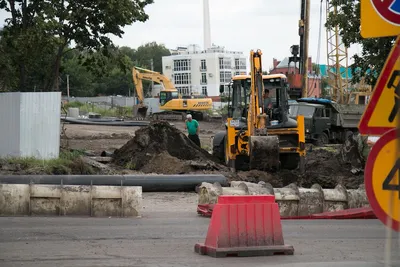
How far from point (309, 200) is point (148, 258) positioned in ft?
19.8

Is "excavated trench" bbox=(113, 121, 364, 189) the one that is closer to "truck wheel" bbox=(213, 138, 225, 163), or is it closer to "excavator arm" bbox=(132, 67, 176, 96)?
"truck wheel" bbox=(213, 138, 225, 163)

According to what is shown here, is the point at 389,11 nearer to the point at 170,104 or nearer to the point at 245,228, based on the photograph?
the point at 245,228

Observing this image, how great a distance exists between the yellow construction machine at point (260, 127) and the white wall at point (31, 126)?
5346mm

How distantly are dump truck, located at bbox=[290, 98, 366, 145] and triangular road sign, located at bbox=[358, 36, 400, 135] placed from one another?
1463 inches

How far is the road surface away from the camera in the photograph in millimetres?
10492

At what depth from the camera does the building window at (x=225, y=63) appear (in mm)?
169000

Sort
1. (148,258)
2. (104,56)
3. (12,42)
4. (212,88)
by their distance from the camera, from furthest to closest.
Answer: (212,88) → (104,56) → (12,42) → (148,258)

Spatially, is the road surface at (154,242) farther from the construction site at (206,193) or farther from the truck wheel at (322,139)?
the truck wheel at (322,139)

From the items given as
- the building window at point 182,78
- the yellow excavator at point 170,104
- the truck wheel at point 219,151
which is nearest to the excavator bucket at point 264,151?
the truck wheel at point 219,151

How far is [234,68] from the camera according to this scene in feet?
572

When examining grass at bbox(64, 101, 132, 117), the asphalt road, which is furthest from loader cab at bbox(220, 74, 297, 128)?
grass at bbox(64, 101, 132, 117)

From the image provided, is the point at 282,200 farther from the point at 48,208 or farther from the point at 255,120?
the point at 255,120

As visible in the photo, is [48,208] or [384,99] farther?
[48,208]

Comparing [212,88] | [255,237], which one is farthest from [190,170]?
[212,88]
